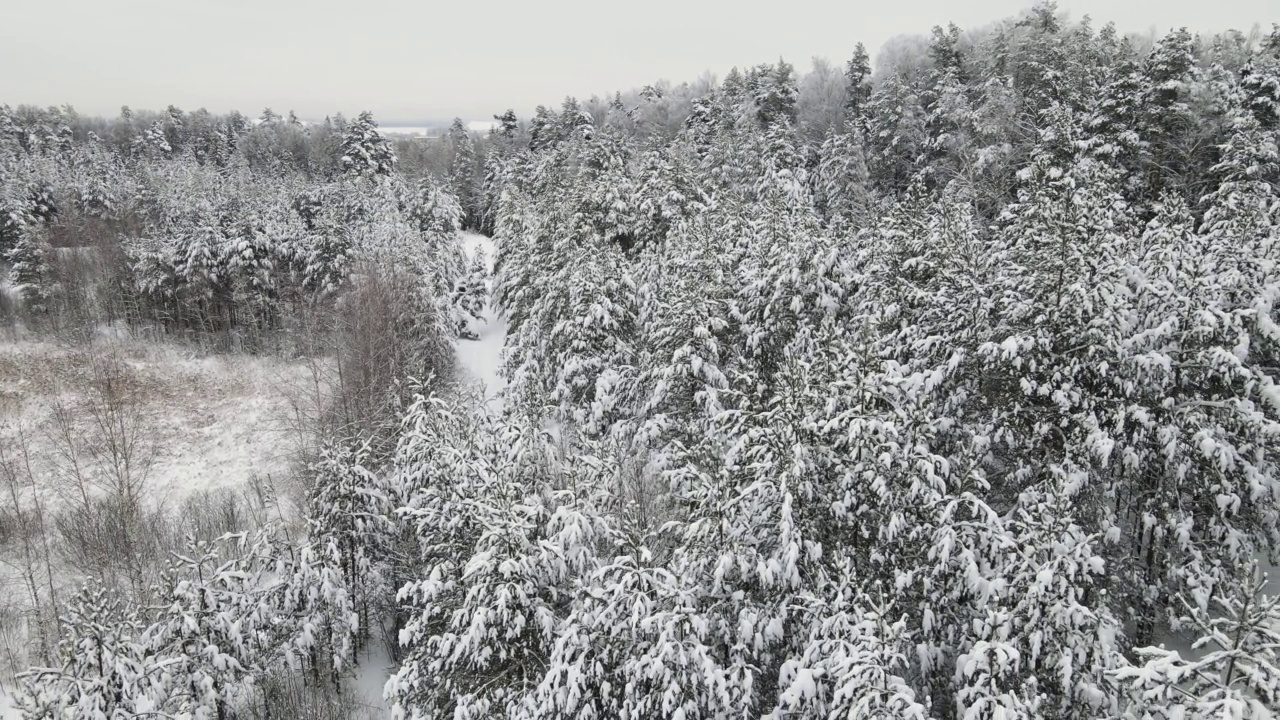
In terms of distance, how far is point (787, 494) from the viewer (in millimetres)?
8352

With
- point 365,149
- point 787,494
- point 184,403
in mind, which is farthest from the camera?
point 365,149

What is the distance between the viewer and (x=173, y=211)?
131 ft

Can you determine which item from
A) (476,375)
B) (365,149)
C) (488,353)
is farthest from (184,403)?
(365,149)

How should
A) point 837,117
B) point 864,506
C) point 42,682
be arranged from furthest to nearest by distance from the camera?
point 837,117 < point 42,682 < point 864,506

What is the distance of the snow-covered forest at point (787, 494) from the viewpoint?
7699 mm

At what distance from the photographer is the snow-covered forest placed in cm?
770

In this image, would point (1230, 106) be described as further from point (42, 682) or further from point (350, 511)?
point (42, 682)

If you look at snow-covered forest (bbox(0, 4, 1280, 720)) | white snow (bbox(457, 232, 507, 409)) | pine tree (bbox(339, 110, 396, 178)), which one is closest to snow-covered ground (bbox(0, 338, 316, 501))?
snow-covered forest (bbox(0, 4, 1280, 720))

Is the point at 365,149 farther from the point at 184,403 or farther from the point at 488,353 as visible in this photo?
the point at 184,403

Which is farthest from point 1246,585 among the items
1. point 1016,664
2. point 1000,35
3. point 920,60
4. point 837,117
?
point 920,60

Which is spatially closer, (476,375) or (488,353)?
(476,375)

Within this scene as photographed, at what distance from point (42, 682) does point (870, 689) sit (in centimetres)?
1196

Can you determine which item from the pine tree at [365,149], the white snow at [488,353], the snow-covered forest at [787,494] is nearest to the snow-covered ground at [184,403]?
the snow-covered forest at [787,494]

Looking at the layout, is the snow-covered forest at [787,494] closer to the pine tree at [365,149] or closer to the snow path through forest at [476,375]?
the snow path through forest at [476,375]
